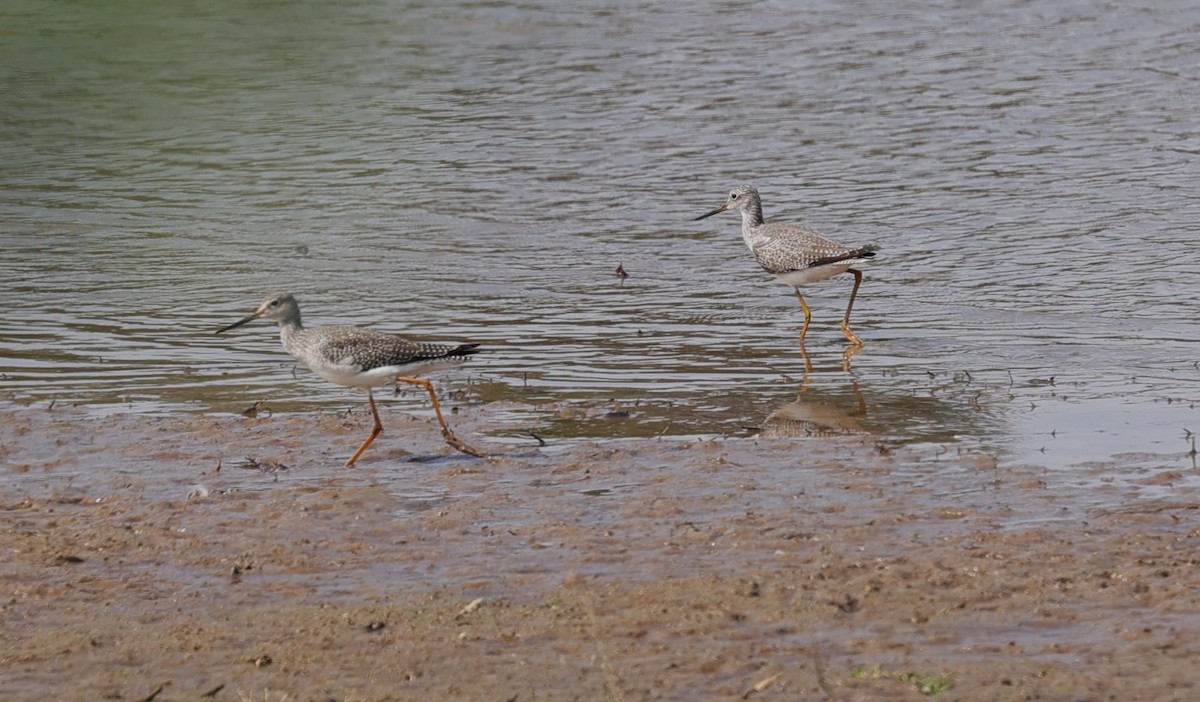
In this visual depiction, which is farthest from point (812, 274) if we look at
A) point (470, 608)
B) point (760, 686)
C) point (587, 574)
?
point (760, 686)

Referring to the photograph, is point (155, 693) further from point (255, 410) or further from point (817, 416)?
point (817, 416)

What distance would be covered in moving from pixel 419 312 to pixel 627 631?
7315mm

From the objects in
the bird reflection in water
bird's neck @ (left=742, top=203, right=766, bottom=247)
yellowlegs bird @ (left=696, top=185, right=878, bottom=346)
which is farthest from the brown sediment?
bird's neck @ (left=742, top=203, right=766, bottom=247)

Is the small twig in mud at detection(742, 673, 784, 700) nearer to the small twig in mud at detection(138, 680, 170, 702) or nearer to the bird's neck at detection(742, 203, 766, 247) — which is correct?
the small twig in mud at detection(138, 680, 170, 702)

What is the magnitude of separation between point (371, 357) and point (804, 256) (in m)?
4.62

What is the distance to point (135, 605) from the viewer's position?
7.53 meters

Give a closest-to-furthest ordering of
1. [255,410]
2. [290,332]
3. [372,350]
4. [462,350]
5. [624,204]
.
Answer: [372,350] → [462,350] → [290,332] → [255,410] → [624,204]

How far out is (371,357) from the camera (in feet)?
32.8

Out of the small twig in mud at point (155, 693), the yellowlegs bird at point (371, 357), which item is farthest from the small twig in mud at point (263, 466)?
the small twig in mud at point (155, 693)

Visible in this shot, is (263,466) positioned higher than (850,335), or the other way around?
(263,466)

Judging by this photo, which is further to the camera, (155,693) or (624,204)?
(624,204)

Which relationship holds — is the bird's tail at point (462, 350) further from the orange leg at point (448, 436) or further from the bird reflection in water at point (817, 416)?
the bird reflection in water at point (817, 416)

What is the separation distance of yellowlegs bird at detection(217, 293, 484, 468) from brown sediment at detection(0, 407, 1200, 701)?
400mm

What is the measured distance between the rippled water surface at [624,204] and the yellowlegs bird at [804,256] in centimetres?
33
